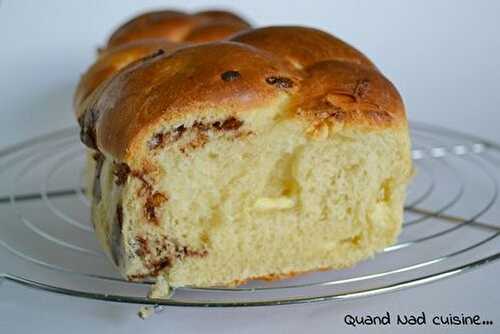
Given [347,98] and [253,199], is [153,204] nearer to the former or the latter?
[253,199]

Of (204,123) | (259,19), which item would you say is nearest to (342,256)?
(204,123)

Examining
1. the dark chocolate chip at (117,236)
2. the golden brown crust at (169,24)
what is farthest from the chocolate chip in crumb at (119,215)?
the golden brown crust at (169,24)

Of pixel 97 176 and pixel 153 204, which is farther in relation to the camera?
pixel 97 176

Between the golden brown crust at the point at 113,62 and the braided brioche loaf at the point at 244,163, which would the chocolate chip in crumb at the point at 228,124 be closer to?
the braided brioche loaf at the point at 244,163

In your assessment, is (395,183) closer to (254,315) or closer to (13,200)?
(254,315)

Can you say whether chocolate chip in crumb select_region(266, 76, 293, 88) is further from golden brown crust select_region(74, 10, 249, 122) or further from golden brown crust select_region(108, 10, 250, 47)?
golden brown crust select_region(108, 10, 250, 47)

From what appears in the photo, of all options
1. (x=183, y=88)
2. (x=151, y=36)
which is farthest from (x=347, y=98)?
(x=151, y=36)

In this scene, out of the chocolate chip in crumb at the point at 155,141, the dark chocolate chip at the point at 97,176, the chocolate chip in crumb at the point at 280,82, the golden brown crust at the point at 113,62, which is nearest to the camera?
the chocolate chip in crumb at the point at 155,141
